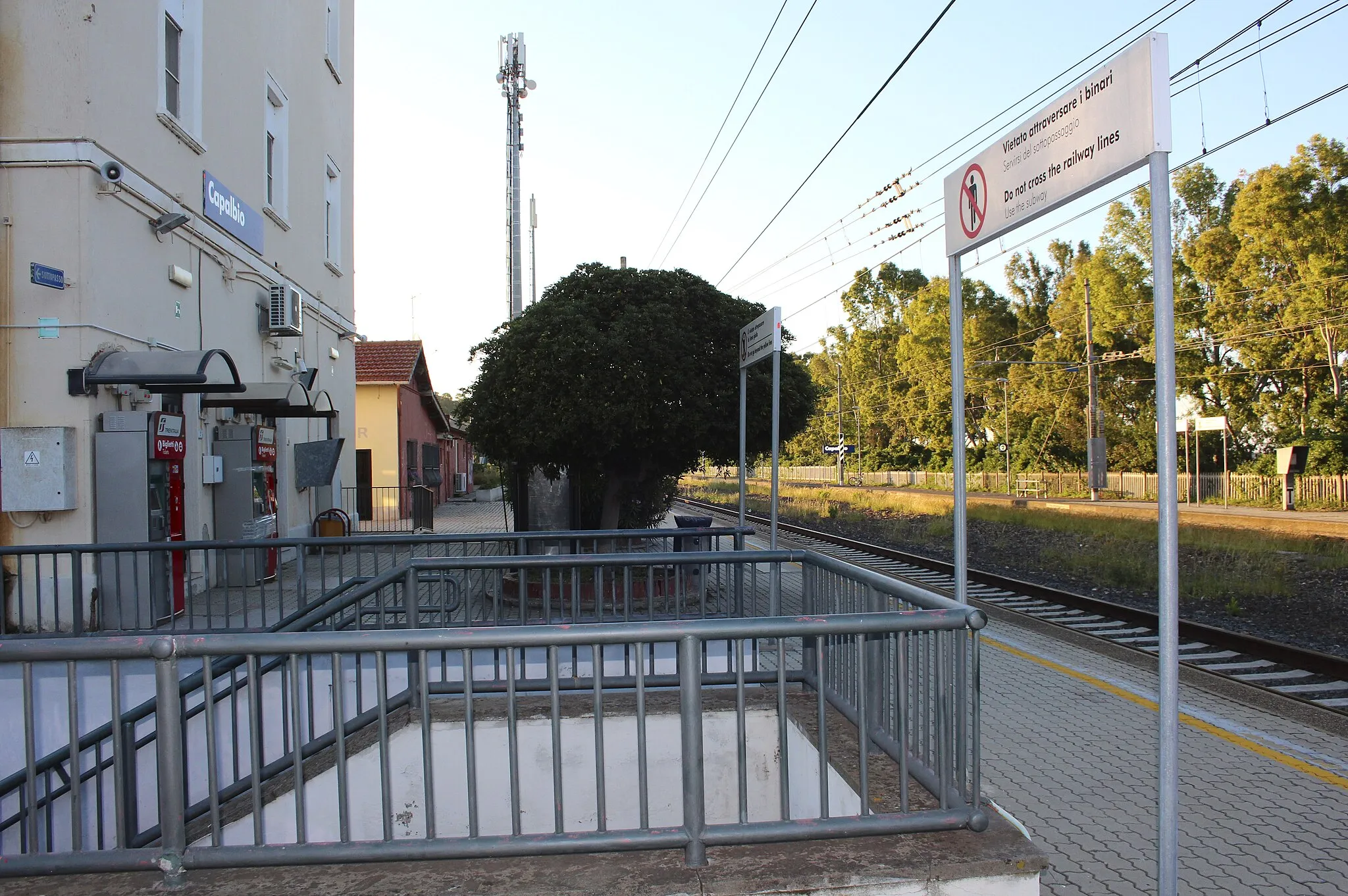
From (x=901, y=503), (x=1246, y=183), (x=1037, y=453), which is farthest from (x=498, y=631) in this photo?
(x=1037, y=453)

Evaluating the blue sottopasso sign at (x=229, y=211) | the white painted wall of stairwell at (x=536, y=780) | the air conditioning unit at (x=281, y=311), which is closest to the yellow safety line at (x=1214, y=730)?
the white painted wall of stairwell at (x=536, y=780)

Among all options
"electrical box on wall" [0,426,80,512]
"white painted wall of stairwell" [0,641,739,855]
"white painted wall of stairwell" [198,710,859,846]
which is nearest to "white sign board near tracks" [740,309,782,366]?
"white painted wall of stairwell" [0,641,739,855]

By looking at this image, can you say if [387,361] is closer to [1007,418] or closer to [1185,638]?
[1185,638]

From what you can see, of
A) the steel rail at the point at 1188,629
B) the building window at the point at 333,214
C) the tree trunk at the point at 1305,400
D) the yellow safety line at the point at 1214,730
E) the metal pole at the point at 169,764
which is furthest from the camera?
the tree trunk at the point at 1305,400

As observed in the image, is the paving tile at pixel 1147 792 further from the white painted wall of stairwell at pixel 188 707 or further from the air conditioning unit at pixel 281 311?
the air conditioning unit at pixel 281 311

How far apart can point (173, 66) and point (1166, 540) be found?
12.1 meters

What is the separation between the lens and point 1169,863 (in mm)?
2957

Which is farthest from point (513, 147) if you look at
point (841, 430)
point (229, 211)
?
point (841, 430)

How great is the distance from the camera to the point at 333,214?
62.4 feet

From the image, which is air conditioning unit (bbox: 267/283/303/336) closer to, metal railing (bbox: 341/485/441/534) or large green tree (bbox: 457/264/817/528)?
large green tree (bbox: 457/264/817/528)

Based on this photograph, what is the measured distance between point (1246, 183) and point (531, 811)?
4194cm

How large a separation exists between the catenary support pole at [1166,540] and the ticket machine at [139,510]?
7.18m

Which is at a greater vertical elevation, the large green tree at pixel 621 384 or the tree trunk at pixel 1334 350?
the tree trunk at pixel 1334 350

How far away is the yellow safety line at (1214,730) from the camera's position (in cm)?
562
